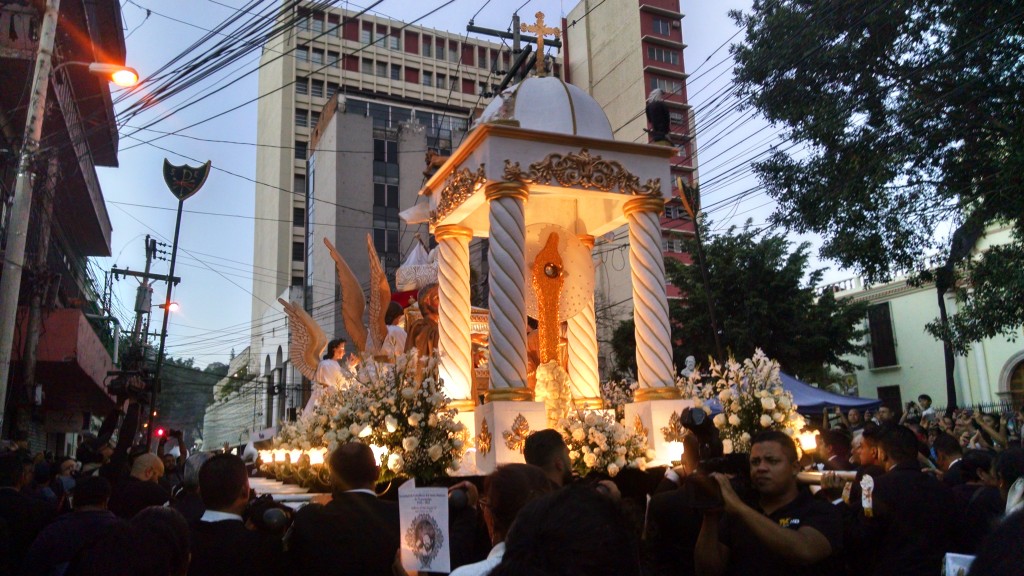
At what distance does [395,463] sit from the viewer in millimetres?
7566

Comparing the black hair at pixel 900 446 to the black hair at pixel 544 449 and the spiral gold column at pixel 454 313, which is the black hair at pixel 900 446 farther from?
the spiral gold column at pixel 454 313

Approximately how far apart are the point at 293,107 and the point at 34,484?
59942 millimetres

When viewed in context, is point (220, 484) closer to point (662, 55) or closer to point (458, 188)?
point (458, 188)

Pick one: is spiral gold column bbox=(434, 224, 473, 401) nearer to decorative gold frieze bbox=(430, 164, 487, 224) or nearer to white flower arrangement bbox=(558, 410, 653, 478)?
decorative gold frieze bbox=(430, 164, 487, 224)

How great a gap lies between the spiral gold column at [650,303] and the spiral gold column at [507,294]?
1.42m

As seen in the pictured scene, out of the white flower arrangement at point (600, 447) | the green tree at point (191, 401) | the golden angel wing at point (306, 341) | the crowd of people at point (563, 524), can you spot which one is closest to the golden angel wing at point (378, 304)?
the golden angel wing at point (306, 341)

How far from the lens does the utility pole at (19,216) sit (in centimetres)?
1092

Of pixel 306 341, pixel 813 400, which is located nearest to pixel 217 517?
pixel 306 341

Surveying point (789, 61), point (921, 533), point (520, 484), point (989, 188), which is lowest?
point (921, 533)

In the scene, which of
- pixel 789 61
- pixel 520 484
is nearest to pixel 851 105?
pixel 789 61

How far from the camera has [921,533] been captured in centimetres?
446

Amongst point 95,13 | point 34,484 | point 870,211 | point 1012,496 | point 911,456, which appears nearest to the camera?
point 1012,496

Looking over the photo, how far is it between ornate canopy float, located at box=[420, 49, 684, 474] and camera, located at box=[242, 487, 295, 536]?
4.14 metres

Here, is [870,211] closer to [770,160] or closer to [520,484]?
[770,160]
